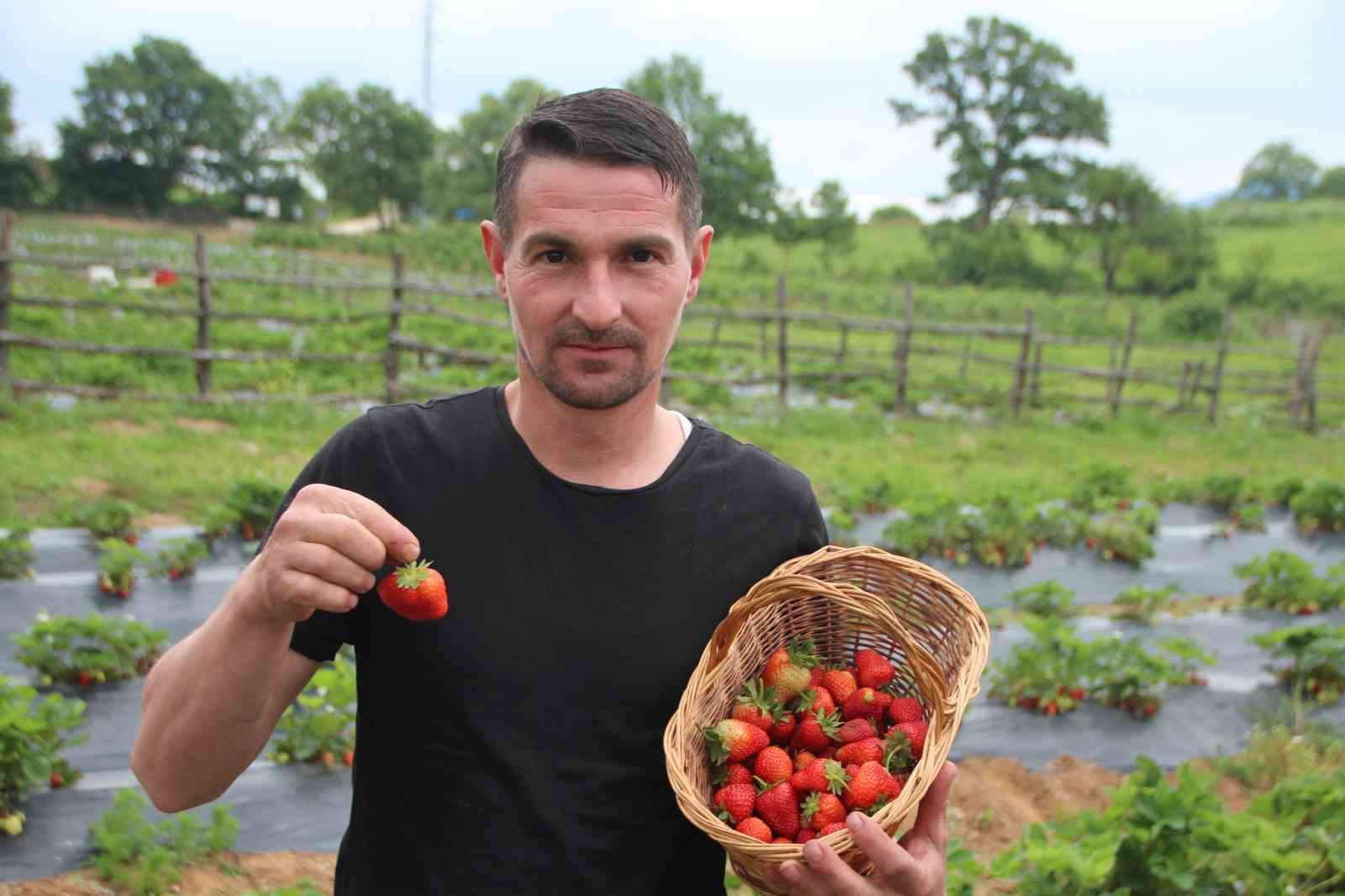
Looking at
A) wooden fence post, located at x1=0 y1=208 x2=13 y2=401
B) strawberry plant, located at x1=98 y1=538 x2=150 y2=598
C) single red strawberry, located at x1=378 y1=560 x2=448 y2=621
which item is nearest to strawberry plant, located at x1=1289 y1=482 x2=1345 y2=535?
strawberry plant, located at x1=98 y1=538 x2=150 y2=598

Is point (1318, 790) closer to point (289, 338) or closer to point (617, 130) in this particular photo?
point (617, 130)

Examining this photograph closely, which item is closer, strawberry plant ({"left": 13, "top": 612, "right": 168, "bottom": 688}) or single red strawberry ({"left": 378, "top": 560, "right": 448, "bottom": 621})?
single red strawberry ({"left": 378, "top": 560, "right": 448, "bottom": 621})

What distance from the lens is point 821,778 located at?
4.76ft

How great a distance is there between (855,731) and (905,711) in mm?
89

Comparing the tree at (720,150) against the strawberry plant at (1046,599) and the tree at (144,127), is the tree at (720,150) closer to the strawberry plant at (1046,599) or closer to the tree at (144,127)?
the tree at (144,127)

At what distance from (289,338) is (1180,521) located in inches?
444

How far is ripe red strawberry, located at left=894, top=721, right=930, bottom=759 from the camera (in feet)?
4.84

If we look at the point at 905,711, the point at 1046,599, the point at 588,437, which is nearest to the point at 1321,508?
the point at 1046,599

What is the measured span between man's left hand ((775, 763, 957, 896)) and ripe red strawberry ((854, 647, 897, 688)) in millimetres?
340

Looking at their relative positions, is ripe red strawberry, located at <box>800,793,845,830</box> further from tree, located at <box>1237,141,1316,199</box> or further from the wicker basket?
tree, located at <box>1237,141,1316,199</box>

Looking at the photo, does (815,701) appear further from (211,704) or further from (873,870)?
(211,704)

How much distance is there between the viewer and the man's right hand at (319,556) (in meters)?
1.18

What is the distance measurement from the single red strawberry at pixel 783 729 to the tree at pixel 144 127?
183 feet

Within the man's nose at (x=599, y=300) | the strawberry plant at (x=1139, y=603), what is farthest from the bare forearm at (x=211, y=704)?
the strawberry plant at (x=1139, y=603)
